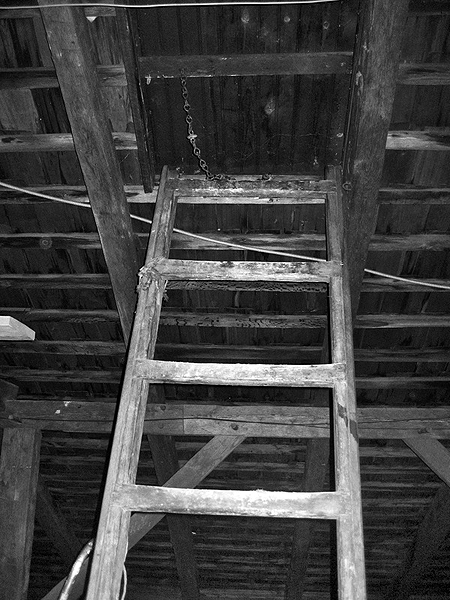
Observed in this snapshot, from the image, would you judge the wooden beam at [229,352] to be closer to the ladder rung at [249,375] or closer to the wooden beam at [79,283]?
the wooden beam at [79,283]

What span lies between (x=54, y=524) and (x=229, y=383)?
15.5 ft

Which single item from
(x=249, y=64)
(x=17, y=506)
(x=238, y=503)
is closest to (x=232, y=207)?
(x=249, y=64)

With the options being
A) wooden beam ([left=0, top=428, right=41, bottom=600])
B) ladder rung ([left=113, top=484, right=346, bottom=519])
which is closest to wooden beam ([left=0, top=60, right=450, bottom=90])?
ladder rung ([left=113, top=484, right=346, bottom=519])

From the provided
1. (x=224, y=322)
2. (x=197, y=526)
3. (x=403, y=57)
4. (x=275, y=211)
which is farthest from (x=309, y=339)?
(x=197, y=526)

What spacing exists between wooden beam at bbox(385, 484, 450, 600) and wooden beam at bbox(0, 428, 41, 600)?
3.84 m

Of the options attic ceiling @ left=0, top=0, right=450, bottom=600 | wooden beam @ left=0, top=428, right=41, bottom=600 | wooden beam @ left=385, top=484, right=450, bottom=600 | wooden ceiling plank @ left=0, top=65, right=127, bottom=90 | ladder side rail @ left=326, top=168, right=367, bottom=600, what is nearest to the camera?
ladder side rail @ left=326, top=168, right=367, bottom=600

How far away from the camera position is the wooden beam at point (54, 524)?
558cm

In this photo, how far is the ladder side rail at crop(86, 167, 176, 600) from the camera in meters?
1.73

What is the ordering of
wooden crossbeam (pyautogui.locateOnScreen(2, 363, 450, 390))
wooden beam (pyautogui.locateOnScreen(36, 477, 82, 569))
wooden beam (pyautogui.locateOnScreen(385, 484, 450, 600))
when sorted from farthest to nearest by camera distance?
wooden beam (pyautogui.locateOnScreen(36, 477, 82, 569))
wooden beam (pyautogui.locateOnScreen(385, 484, 450, 600))
wooden crossbeam (pyautogui.locateOnScreen(2, 363, 450, 390))

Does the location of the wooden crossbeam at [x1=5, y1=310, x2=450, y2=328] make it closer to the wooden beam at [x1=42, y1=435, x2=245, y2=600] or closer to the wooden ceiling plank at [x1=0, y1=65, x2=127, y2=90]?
the wooden beam at [x1=42, y1=435, x2=245, y2=600]

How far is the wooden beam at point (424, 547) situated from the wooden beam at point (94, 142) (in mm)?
3892

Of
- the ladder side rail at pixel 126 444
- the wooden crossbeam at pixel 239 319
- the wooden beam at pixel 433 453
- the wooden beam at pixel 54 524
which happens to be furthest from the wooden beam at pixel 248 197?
the wooden beam at pixel 54 524

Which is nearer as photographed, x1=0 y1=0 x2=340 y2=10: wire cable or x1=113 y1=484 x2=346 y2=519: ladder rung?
x1=113 y1=484 x2=346 y2=519: ladder rung

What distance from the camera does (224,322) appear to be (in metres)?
4.11
